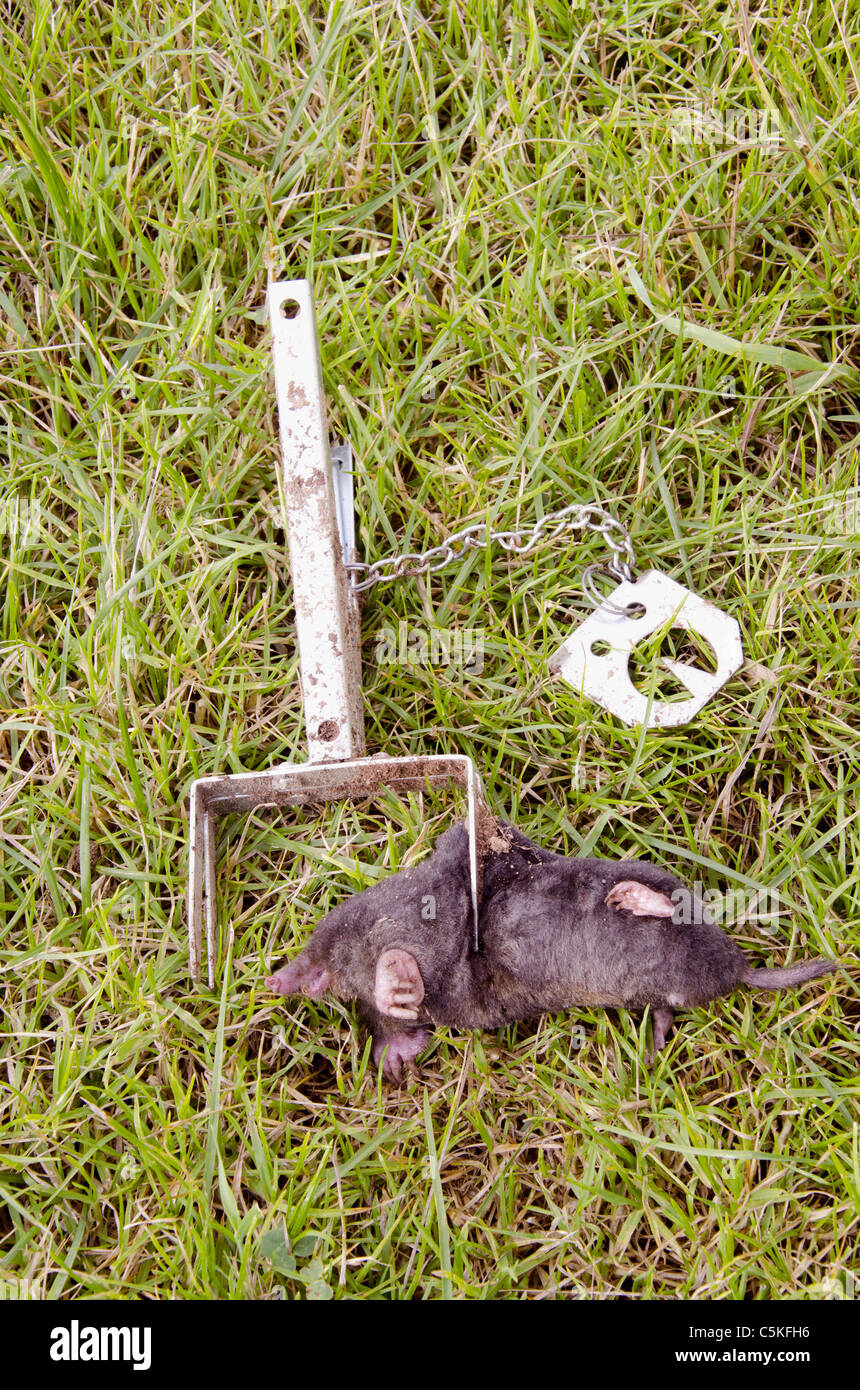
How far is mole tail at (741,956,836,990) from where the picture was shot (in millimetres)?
2629

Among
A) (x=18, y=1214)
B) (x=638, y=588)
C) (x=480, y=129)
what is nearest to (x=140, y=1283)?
(x=18, y=1214)

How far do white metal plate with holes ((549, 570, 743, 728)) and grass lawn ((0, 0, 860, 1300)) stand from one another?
80 millimetres

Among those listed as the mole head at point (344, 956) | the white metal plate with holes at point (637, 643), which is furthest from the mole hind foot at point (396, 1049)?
the white metal plate with holes at point (637, 643)

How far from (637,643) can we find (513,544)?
43 cm

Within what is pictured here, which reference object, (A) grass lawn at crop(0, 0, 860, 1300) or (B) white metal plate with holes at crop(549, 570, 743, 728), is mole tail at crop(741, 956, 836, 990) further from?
(B) white metal plate with holes at crop(549, 570, 743, 728)

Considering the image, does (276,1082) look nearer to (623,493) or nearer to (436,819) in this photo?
(436,819)

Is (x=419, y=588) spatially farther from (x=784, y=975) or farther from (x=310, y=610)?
(x=784, y=975)

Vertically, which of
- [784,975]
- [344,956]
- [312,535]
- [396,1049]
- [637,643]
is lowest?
[396,1049]

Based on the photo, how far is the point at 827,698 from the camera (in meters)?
2.87

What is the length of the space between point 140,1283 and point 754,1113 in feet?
5.03

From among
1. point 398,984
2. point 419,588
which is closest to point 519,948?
point 398,984

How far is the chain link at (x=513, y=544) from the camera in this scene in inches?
114

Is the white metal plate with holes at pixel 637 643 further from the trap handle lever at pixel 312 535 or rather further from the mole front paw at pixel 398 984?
the mole front paw at pixel 398 984

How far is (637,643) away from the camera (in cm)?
290
